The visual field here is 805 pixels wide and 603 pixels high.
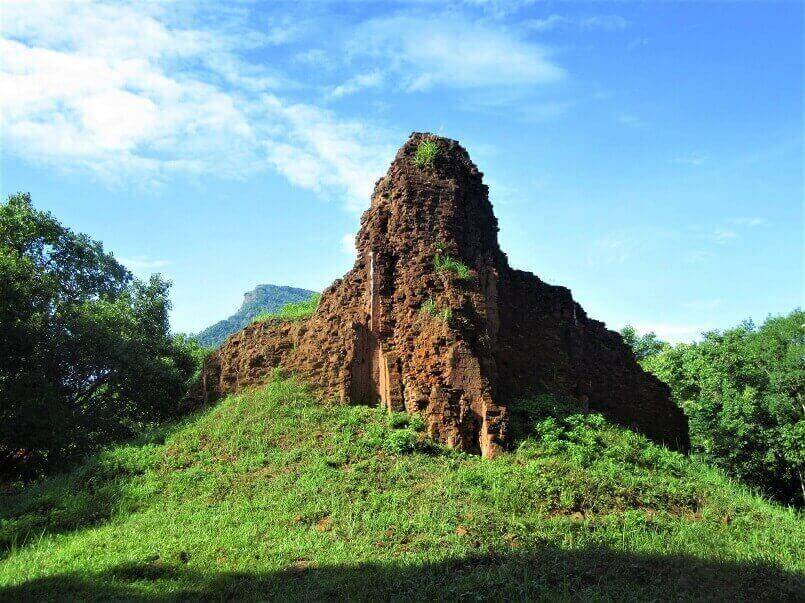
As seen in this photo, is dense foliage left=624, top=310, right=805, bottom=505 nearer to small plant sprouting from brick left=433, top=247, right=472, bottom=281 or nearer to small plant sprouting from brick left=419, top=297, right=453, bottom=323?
small plant sprouting from brick left=433, top=247, right=472, bottom=281

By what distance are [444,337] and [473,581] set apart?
210 inches

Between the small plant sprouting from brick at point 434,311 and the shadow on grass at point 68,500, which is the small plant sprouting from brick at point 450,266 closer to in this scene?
the small plant sprouting from brick at point 434,311

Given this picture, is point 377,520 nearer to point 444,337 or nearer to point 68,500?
point 444,337

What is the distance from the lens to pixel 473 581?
23.7ft

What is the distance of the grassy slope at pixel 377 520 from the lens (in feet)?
24.6

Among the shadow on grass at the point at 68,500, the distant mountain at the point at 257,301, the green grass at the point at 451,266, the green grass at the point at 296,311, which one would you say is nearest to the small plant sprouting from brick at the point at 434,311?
the green grass at the point at 451,266

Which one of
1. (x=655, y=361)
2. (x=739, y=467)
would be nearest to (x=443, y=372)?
(x=739, y=467)

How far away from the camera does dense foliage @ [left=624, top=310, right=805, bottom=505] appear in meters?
20.9

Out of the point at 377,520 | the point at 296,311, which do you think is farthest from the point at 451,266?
the point at 377,520

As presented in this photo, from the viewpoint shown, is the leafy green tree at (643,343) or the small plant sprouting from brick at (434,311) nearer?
the small plant sprouting from brick at (434,311)

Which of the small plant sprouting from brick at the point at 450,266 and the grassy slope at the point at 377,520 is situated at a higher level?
the small plant sprouting from brick at the point at 450,266

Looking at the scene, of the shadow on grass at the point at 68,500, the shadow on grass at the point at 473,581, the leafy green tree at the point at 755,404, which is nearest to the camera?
the shadow on grass at the point at 473,581

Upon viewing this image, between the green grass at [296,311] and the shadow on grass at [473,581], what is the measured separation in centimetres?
791

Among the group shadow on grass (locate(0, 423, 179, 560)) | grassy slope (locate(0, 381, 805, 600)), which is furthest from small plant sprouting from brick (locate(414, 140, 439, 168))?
shadow on grass (locate(0, 423, 179, 560))
